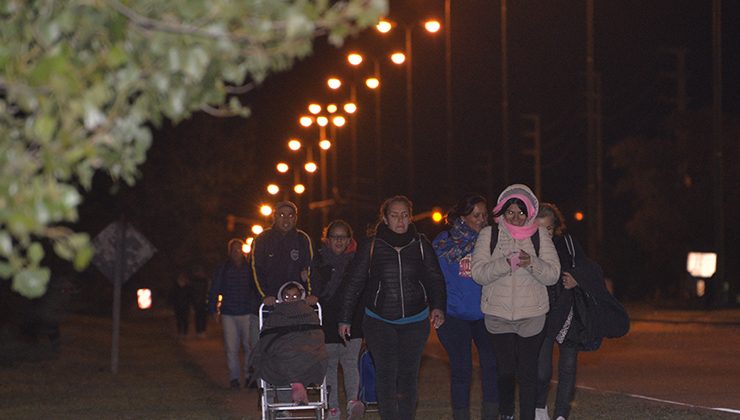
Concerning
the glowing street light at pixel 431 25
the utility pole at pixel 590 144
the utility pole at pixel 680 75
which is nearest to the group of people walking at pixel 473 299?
the glowing street light at pixel 431 25

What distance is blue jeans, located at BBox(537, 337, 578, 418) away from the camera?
11633mm

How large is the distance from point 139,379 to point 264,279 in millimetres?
6600

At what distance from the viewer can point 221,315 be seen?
17516 mm

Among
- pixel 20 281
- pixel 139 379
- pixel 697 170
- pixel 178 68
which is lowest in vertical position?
pixel 139 379

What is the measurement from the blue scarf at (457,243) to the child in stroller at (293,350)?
134 cm

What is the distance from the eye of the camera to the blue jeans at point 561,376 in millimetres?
11633

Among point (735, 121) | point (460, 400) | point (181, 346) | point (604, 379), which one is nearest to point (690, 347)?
point (604, 379)

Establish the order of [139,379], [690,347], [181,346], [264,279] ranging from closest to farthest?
[264,279]
[139,379]
[690,347]
[181,346]

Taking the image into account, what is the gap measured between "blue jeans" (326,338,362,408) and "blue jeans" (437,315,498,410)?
5.36ft

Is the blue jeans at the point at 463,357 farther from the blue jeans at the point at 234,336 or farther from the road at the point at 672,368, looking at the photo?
the blue jeans at the point at 234,336

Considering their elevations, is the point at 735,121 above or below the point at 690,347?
above

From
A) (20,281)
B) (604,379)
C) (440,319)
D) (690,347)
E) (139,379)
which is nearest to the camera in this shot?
(20,281)

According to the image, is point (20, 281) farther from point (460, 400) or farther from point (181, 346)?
point (181, 346)

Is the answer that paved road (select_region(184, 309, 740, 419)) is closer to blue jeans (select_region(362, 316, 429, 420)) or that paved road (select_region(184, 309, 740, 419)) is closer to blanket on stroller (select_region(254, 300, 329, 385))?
blanket on stroller (select_region(254, 300, 329, 385))
